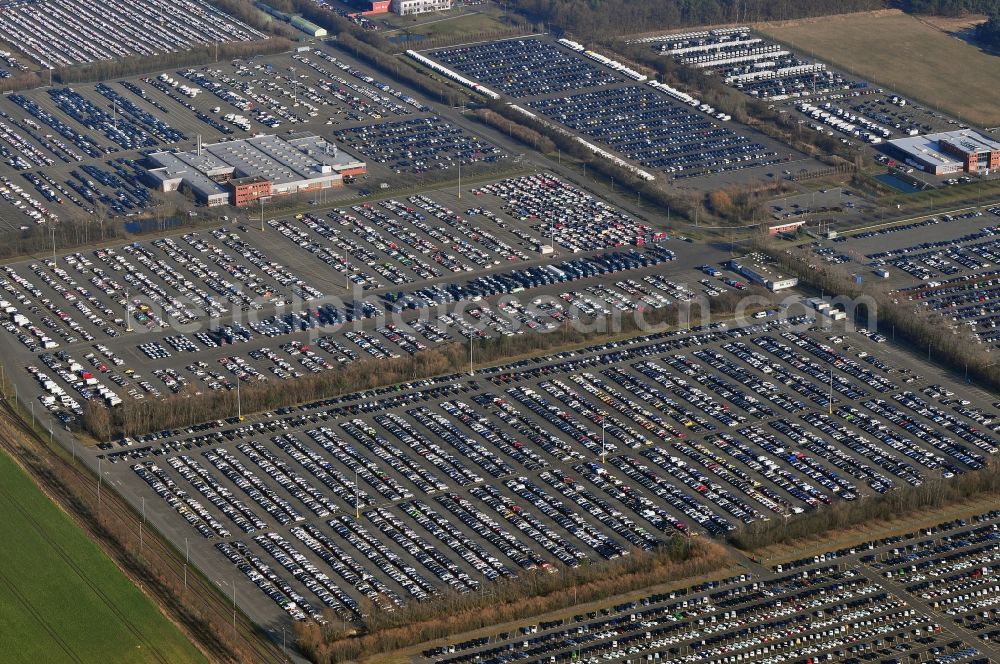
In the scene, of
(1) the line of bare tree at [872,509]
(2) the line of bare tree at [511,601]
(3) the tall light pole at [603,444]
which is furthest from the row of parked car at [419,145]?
(2) the line of bare tree at [511,601]

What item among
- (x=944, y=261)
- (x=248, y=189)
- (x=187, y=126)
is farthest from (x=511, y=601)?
(x=187, y=126)

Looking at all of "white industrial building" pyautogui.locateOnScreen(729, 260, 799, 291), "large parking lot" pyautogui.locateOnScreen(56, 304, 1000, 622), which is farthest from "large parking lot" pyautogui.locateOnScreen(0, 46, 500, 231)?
"large parking lot" pyautogui.locateOnScreen(56, 304, 1000, 622)

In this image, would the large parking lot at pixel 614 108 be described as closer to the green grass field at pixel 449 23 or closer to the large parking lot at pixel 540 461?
the green grass field at pixel 449 23

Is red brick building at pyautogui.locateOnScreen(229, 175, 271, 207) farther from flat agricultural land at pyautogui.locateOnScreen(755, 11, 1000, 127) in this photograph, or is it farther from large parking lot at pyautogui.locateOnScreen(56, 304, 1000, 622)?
flat agricultural land at pyautogui.locateOnScreen(755, 11, 1000, 127)

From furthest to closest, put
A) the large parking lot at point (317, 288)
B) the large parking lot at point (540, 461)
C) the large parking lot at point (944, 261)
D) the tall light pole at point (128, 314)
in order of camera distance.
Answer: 1. the large parking lot at point (944, 261)
2. the tall light pole at point (128, 314)
3. the large parking lot at point (317, 288)
4. the large parking lot at point (540, 461)

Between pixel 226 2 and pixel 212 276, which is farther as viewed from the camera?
pixel 226 2

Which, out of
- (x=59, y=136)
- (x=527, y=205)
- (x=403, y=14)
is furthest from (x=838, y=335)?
(x=403, y=14)

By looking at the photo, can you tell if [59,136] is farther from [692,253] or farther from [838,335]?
[838,335]
